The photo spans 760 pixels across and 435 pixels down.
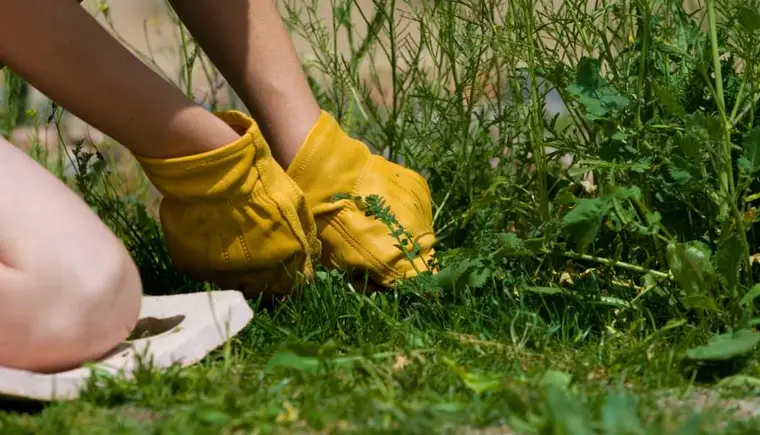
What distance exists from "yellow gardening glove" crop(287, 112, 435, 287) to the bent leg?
1.67 feet

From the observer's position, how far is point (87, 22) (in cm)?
186

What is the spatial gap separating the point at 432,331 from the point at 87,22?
742mm

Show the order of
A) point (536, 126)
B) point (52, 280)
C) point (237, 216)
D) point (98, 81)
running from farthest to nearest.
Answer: point (536, 126) → point (237, 216) → point (98, 81) → point (52, 280)

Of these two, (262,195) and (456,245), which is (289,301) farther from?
(456,245)

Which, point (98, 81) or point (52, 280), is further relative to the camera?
point (98, 81)

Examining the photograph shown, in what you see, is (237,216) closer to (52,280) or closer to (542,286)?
(52,280)

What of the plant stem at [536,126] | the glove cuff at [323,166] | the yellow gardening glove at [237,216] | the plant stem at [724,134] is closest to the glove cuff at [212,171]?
the yellow gardening glove at [237,216]

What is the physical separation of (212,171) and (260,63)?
350 mm

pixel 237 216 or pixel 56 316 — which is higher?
pixel 237 216

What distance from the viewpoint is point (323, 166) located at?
86.3 inches

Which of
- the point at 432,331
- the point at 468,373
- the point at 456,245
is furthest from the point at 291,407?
the point at 456,245

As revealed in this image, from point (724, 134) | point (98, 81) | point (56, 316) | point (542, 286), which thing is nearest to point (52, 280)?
point (56, 316)

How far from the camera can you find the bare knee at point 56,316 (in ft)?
5.47

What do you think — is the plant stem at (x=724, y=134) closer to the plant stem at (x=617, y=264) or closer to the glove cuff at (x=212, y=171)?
the plant stem at (x=617, y=264)
